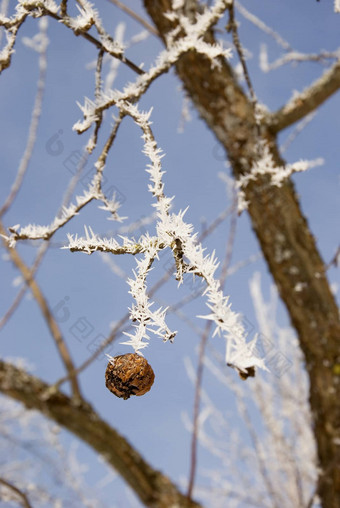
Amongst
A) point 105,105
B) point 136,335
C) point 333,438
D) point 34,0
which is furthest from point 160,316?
point 333,438

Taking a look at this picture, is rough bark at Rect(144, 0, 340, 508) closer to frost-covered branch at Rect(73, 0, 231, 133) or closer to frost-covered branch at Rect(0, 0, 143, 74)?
frost-covered branch at Rect(73, 0, 231, 133)

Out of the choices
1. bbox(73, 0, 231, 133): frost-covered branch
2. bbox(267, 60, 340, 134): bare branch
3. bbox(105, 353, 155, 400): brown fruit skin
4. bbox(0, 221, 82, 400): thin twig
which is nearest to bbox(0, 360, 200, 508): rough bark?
bbox(0, 221, 82, 400): thin twig

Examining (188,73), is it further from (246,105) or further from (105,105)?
(105,105)

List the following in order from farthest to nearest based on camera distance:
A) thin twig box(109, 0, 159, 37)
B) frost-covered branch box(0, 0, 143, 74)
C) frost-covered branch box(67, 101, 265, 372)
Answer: thin twig box(109, 0, 159, 37) < frost-covered branch box(0, 0, 143, 74) < frost-covered branch box(67, 101, 265, 372)

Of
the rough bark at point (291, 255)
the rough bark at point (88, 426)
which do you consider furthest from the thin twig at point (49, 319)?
the rough bark at point (291, 255)

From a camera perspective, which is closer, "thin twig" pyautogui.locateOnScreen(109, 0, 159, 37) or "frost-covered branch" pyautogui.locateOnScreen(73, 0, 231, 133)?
"frost-covered branch" pyautogui.locateOnScreen(73, 0, 231, 133)
